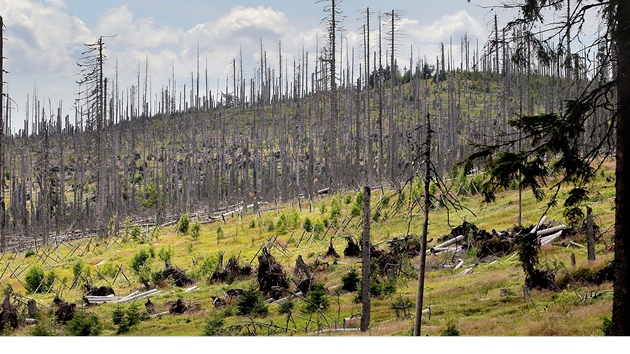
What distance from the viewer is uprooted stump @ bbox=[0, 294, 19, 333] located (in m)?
14.3

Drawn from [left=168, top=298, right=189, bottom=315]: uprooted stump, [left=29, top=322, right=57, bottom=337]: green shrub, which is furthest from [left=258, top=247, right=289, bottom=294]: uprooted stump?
[left=29, top=322, right=57, bottom=337]: green shrub

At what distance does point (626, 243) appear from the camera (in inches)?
331

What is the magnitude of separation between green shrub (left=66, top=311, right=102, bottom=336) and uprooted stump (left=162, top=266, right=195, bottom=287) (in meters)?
5.73

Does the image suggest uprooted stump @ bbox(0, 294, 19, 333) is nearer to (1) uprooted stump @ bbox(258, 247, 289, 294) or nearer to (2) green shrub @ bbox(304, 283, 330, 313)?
(1) uprooted stump @ bbox(258, 247, 289, 294)

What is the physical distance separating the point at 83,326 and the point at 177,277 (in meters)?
6.23

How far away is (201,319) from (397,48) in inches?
531

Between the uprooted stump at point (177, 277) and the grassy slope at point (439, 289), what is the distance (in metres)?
0.49

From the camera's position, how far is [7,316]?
14.5m

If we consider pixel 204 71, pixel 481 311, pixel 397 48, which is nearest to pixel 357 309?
pixel 481 311

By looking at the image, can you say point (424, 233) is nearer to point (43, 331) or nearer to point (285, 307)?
point (285, 307)


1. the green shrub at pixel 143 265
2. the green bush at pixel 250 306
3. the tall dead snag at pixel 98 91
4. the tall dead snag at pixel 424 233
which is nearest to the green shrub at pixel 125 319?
the green bush at pixel 250 306

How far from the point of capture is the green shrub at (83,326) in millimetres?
13406

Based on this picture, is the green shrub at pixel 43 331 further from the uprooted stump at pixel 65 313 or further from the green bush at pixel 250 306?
the green bush at pixel 250 306
